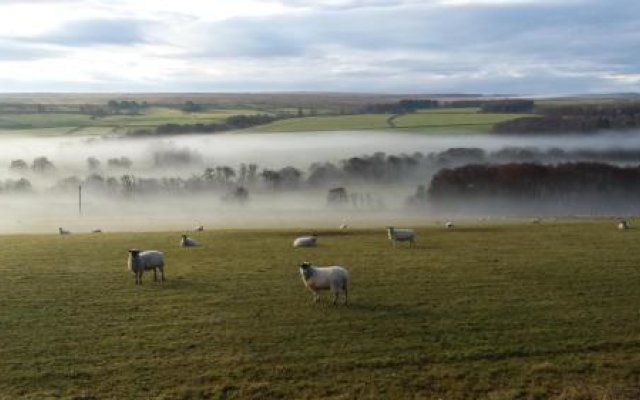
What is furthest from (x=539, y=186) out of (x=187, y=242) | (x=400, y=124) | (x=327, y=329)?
(x=327, y=329)

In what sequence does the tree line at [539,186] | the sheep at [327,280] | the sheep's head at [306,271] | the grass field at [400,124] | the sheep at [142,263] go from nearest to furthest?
the sheep at [327,280] < the sheep's head at [306,271] < the sheep at [142,263] < the tree line at [539,186] < the grass field at [400,124]

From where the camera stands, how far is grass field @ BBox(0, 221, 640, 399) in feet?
56.1

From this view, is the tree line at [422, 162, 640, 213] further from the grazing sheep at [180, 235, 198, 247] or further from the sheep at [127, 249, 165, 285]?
the sheep at [127, 249, 165, 285]

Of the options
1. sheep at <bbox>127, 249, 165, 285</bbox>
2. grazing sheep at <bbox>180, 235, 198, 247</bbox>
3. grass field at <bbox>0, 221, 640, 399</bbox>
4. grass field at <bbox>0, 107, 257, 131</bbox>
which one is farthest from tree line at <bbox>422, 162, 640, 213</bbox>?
sheep at <bbox>127, 249, 165, 285</bbox>

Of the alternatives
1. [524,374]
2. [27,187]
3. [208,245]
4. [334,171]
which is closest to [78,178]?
[27,187]

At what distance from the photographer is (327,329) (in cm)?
2100

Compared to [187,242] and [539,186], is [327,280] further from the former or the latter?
[539,186]

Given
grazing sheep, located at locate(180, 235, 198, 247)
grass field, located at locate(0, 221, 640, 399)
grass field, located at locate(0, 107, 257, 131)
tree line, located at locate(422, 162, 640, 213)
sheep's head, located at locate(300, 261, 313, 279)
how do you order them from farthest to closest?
grass field, located at locate(0, 107, 257, 131) → tree line, located at locate(422, 162, 640, 213) → grazing sheep, located at locate(180, 235, 198, 247) → sheep's head, located at locate(300, 261, 313, 279) → grass field, located at locate(0, 221, 640, 399)

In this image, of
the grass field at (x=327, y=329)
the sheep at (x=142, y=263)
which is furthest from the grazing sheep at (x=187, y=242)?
the sheep at (x=142, y=263)

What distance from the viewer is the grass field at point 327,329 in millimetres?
17109

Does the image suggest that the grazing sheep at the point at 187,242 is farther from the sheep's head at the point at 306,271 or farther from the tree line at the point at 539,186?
the tree line at the point at 539,186

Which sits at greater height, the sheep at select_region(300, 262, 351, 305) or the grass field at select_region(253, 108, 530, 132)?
the grass field at select_region(253, 108, 530, 132)

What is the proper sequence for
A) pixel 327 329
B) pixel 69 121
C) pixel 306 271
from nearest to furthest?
1. pixel 327 329
2. pixel 306 271
3. pixel 69 121

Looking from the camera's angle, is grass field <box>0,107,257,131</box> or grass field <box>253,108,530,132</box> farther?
grass field <box>253,108,530,132</box>
